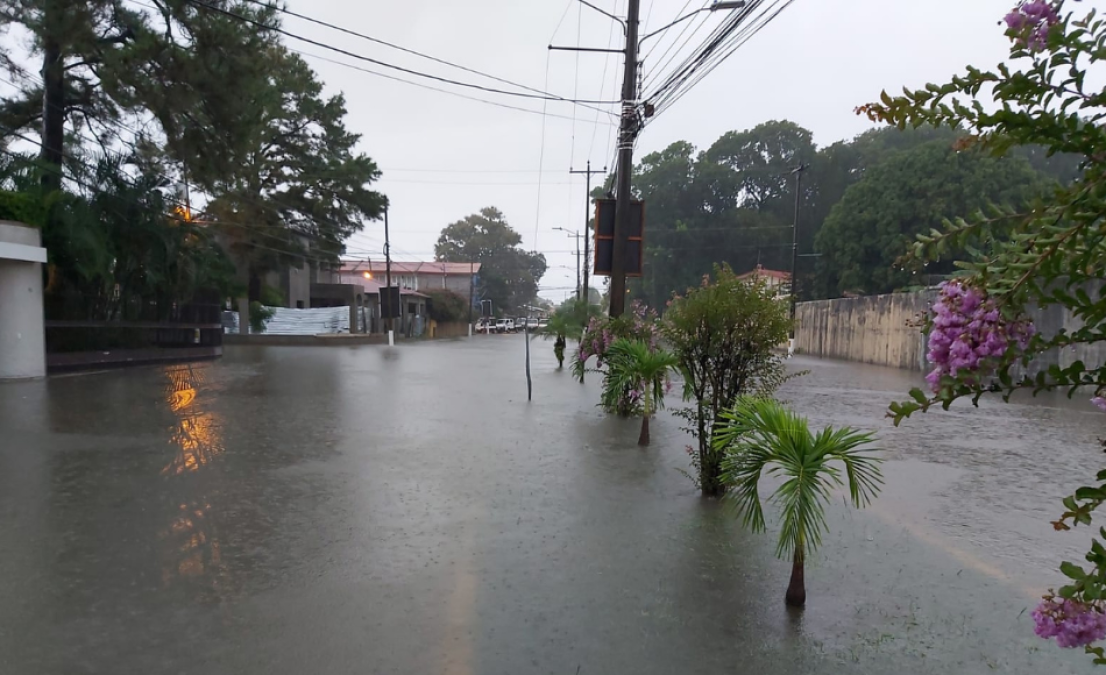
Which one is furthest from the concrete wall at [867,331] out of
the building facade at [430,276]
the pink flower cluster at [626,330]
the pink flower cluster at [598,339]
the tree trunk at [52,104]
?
the building facade at [430,276]

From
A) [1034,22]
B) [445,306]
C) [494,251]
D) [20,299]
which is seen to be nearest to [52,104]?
[20,299]

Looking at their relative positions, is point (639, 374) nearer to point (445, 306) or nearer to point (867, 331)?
point (867, 331)

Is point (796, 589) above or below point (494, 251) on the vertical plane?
below

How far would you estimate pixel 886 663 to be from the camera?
359 centimetres

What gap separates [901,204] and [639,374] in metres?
31.7

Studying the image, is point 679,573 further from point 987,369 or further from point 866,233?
point 866,233

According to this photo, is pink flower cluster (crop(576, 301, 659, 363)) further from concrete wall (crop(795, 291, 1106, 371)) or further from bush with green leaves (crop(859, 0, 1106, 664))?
concrete wall (crop(795, 291, 1106, 371))

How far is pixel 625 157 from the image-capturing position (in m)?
11.4

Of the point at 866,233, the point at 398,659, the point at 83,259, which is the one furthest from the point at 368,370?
the point at 866,233

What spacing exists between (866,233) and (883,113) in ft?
126

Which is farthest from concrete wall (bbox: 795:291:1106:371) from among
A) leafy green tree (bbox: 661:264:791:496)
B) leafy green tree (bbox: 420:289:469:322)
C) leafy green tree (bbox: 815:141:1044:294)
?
leafy green tree (bbox: 420:289:469:322)

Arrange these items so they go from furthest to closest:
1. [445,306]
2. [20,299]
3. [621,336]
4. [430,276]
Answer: [430,276]
[445,306]
[20,299]
[621,336]

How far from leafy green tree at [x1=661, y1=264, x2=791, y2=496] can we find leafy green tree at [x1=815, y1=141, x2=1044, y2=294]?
28448mm

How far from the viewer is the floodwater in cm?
368
